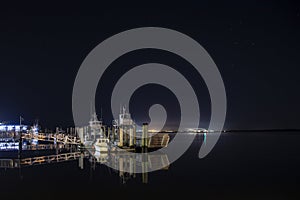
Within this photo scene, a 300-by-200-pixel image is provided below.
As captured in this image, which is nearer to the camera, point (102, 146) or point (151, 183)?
point (151, 183)

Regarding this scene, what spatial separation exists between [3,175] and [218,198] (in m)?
7.48

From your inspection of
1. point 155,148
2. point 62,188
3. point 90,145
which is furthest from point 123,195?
point 90,145

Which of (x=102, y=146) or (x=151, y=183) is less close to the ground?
(x=102, y=146)

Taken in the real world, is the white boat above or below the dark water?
above

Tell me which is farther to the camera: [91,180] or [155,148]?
[155,148]

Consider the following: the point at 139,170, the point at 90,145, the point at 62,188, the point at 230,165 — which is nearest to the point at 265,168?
the point at 230,165

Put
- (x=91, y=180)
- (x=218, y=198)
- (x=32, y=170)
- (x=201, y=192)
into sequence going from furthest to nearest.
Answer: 1. (x=32, y=170)
2. (x=91, y=180)
3. (x=201, y=192)
4. (x=218, y=198)

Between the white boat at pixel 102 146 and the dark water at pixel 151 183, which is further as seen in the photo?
the white boat at pixel 102 146

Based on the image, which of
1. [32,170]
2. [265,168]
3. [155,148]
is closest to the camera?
[32,170]

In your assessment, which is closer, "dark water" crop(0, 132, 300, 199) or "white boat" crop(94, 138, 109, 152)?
"dark water" crop(0, 132, 300, 199)

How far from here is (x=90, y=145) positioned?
28.5 m

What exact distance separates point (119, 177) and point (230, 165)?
21.8 feet

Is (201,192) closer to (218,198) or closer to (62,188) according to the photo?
(218,198)

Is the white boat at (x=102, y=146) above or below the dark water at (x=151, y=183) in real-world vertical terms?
above
